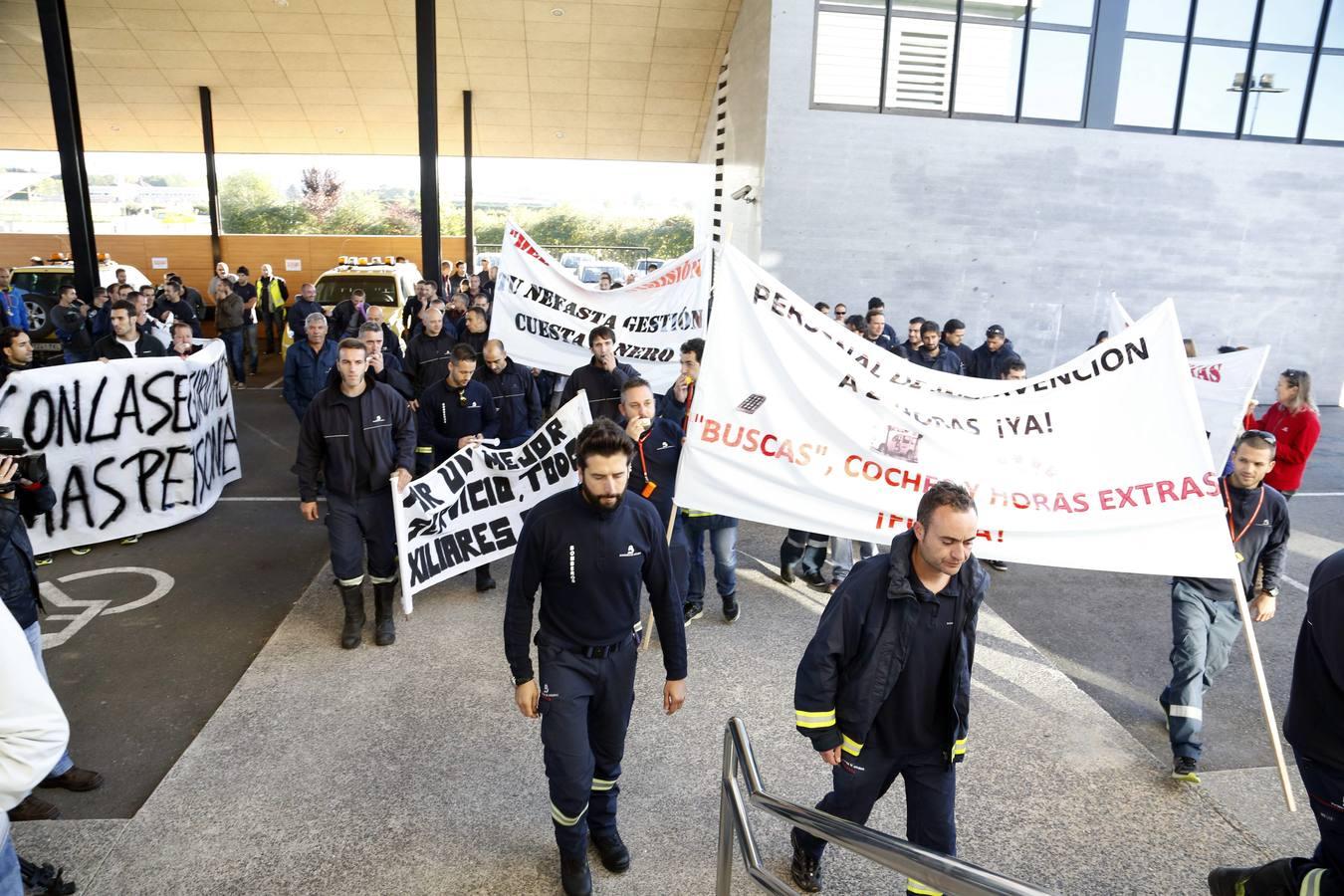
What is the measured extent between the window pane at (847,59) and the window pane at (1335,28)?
883cm

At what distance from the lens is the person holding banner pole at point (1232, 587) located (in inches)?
193

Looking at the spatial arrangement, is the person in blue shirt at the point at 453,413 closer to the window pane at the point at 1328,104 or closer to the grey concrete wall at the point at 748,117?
the grey concrete wall at the point at 748,117

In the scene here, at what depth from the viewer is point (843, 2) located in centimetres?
1501

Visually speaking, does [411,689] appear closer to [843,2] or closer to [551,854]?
[551,854]

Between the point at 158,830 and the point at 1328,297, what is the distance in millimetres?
20982

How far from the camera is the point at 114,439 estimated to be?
315 inches

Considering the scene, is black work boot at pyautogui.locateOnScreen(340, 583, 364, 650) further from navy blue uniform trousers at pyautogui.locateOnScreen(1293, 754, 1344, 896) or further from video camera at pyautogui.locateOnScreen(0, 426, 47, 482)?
navy blue uniform trousers at pyautogui.locateOnScreen(1293, 754, 1344, 896)

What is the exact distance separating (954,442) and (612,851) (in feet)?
9.49

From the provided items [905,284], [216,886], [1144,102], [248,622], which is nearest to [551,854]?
[216,886]

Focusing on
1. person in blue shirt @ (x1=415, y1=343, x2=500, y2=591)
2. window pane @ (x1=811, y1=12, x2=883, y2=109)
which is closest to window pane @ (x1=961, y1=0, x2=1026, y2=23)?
window pane @ (x1=811, y1=12, x2=883, y2=109)

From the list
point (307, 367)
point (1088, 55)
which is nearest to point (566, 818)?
point (307, 367)

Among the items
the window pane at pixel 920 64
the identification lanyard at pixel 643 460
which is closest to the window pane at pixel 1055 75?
the window pane at pixel 920 64

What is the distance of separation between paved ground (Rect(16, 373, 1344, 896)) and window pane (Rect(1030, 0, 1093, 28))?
39.7ft

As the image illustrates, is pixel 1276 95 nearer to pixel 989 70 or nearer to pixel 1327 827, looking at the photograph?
pixel 989 70
